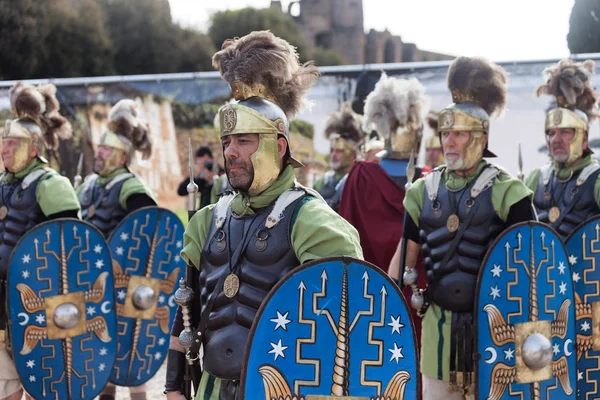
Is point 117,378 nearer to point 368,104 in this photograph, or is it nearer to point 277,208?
point 368,104

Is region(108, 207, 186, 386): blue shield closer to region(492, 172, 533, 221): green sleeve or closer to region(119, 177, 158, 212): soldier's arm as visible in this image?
region(119, 177, 158, 212): soldier's arm

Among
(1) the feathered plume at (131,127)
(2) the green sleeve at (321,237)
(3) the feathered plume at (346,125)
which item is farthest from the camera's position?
(3) the feathered plume at (346,125)

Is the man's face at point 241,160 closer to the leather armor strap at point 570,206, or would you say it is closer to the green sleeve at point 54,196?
the green sleeve at point 54,196

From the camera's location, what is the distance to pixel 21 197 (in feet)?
17.4

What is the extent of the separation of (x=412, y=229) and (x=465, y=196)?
382 millimetres

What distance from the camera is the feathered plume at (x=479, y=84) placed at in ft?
15.8

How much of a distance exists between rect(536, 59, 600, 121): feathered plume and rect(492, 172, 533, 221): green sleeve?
183 cm

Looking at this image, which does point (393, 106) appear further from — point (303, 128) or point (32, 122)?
point (303, 128)

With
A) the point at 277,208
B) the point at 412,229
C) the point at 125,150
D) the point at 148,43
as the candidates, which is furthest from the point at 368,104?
the point at 148,43

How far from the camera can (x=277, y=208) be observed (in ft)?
Answer: 9.87

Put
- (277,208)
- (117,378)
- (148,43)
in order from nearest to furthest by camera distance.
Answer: (277,208) < (117,378) < (148,43)

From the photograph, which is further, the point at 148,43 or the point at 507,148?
the point at 148,43

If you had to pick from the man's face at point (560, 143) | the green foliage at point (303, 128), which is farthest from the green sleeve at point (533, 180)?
the green foliage at point (303, 128)

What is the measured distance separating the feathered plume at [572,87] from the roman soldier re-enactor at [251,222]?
10.8ft
